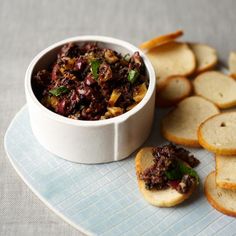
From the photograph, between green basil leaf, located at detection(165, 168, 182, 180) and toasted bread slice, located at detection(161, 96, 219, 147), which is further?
toasted bread slice, located at detection(161, 96, 219, 147)

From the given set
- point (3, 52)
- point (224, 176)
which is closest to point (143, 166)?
point (224, 176)

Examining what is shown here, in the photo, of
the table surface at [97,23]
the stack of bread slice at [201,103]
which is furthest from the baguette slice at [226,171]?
the table surface at [97,23]

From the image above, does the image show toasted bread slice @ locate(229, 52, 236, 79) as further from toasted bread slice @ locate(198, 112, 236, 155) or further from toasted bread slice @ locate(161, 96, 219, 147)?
toasted bread slice @ locate(198, 112, 236, 155)

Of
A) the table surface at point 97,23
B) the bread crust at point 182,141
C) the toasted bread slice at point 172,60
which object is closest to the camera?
the bread crust at point 182,141

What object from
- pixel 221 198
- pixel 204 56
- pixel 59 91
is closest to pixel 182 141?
pixel 221 198

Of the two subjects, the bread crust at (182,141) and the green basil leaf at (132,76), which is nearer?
the green basil leaf at (132,76)

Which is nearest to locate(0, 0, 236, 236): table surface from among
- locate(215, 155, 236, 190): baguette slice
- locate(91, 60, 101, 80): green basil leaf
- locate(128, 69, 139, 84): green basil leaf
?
locate(91, 60, 101, 80): green basil leaf

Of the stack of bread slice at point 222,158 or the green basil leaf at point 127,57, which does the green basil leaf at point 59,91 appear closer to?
the green basil leaf at point 127,57
